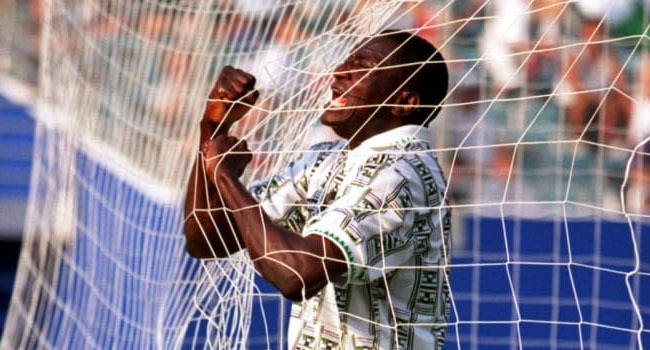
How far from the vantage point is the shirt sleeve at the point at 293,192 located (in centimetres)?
283

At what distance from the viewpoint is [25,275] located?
16.9ft

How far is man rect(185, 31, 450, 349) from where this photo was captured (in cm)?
243

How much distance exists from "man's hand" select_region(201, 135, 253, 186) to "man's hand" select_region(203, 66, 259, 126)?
0.07 m

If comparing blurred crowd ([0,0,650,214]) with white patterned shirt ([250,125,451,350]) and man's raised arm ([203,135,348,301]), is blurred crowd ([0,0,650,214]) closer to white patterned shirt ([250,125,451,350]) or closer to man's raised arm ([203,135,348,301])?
white patterned shirt ([250,125,451,350])

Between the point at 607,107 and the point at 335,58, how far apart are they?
2651mm

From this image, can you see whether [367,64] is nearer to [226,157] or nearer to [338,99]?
[338,99]

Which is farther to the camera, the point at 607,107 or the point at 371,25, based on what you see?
the point at 607,107

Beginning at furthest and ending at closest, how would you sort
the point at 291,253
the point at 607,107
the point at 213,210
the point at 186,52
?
the point at 607,107 < the point at 186,52 < the point at 213,210 < the point at 291,253

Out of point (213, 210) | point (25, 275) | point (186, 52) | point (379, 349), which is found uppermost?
point (186, 52)

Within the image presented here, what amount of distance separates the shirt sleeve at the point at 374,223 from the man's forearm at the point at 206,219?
12.6 inches

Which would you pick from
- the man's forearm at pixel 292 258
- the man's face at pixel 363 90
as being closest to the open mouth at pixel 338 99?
the man's face at pixel 363 90

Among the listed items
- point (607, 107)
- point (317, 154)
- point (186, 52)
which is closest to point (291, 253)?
point (317, 154)

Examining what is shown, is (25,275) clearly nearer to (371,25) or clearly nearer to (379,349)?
(371,25)

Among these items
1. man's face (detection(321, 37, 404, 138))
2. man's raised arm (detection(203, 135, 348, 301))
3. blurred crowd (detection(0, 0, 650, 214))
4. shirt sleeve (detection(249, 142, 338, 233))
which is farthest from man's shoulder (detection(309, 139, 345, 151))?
blurred crowd (detection(0, 0, 650, 214))
